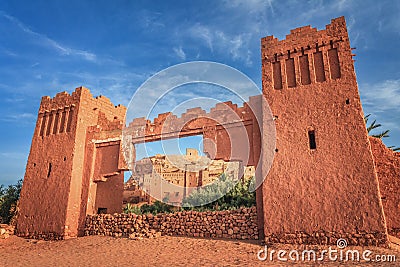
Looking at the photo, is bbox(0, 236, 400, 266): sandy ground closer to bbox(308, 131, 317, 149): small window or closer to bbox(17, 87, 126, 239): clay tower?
bbox(17, 87, 126, 239): clay tower

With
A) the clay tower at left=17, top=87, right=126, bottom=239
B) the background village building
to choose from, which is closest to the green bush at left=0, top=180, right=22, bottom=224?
the clay tower at left=17, top=87, right=126, bottom=239

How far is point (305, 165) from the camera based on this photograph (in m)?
10.5

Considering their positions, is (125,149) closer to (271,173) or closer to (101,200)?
(101,200)

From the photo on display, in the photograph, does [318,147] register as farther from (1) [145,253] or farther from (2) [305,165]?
(1) [145,253]

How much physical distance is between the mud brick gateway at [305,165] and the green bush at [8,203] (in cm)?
164

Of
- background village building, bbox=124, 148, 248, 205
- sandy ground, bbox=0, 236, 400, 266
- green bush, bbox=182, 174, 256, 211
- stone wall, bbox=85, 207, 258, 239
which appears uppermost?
background village building, bbox=124, 148, 248, 205

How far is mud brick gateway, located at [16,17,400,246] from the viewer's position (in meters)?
9.63

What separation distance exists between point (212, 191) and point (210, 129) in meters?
4.41

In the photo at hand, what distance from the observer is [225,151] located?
41.6 feet

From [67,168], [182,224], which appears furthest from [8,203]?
[182,224]

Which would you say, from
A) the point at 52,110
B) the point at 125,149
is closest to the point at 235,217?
the point at 125,149

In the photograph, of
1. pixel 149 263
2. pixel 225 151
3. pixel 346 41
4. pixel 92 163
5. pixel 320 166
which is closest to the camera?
pixel 149 263
